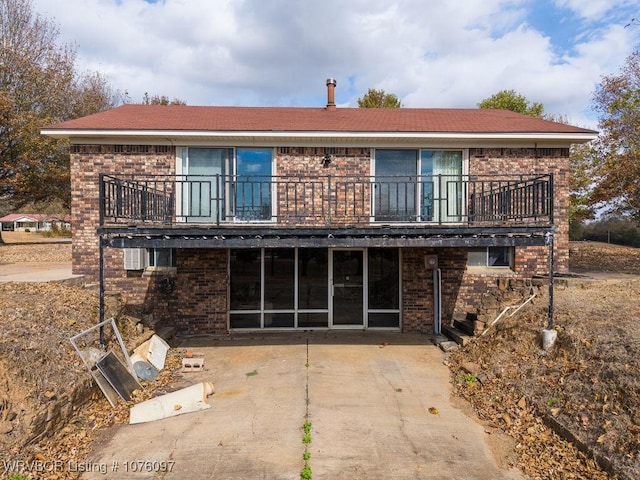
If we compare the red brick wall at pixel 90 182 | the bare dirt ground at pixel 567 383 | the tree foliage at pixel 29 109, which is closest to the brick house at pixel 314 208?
the red brick wall at pixel 90 182

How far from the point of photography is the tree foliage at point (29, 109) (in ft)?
59.6

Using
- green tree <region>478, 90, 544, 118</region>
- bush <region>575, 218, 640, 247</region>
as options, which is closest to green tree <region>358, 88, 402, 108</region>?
green tree <region>478, 90, 544, 118</region>

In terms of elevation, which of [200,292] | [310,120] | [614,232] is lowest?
[200,292]

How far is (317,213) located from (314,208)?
0.25 metres

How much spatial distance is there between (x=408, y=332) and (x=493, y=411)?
164 inches

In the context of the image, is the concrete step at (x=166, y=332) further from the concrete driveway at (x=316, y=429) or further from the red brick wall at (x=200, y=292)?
the concrete driveway at (x=316, y=429)

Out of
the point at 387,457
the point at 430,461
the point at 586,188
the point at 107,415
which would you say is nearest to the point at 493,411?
the point at 430,461

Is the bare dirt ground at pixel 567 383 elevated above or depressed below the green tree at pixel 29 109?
below

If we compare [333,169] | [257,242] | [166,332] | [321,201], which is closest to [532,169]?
[333,169]

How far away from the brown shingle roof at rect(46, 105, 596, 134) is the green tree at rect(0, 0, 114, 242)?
9.89 meters

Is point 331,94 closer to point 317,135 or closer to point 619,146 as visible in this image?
point 317,135

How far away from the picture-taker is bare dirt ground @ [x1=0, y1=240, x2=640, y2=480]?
444cm

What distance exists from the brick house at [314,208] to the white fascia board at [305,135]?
29mm

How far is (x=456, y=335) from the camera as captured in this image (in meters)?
8.63
